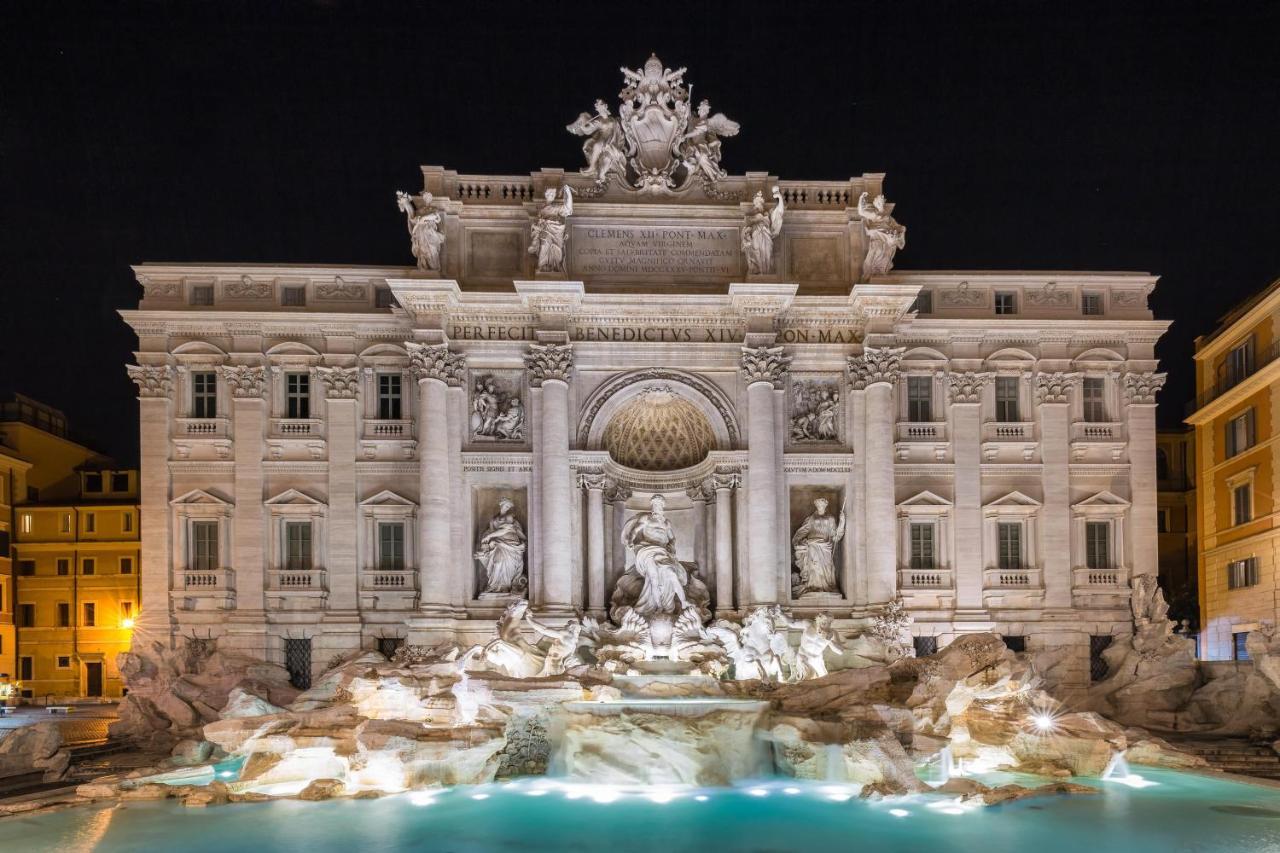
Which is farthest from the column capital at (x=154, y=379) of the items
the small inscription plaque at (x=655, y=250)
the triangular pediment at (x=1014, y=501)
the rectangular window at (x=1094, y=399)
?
the rectangular window at (x=1094, y=399)

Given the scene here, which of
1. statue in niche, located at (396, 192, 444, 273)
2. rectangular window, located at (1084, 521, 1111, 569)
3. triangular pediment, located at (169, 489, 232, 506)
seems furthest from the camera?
rectangular window, located at (1084, 521, 1111, 569)

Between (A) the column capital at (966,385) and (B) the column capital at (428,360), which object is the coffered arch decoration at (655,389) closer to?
(B) the column capital at (428,360)

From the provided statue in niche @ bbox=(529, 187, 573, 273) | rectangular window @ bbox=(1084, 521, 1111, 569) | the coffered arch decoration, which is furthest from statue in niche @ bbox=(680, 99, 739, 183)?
rectangular window @ bbox=(1084, 521, 1111, 569)

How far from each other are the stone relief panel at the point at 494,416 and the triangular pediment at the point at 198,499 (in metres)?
7.31

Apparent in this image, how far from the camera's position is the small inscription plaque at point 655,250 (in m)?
30.0

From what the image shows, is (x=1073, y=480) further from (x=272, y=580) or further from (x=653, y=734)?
(x=272, y=580)

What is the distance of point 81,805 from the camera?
63.2ft

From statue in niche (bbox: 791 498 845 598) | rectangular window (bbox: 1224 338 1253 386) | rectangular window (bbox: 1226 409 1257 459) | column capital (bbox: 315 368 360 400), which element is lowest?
statue in niche (bbox: 791 498 845 598)

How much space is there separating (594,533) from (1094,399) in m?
15.3

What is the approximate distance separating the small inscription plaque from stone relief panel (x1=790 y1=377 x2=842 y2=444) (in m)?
3.83

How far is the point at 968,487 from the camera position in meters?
30.9

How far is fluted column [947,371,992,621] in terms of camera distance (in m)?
30.5

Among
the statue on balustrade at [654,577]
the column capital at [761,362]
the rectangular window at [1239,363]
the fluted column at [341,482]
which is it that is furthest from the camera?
the rectangular window at [1239,363]

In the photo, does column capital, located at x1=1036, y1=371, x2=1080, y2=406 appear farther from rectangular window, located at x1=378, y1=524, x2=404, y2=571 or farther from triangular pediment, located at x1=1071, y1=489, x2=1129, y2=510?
rectangular window, located at x1=378, y1=524, x2=404, y2=571
